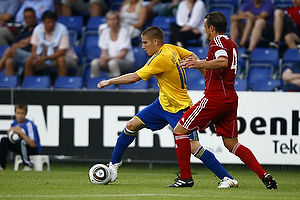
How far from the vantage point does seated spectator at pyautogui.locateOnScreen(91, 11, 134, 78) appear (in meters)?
11.3

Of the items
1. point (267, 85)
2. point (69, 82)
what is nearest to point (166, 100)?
point (267, 85)

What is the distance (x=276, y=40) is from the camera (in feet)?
37.4

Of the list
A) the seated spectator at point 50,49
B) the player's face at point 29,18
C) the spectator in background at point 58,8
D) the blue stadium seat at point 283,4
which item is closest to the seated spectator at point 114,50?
the seated spectator at point 50,49

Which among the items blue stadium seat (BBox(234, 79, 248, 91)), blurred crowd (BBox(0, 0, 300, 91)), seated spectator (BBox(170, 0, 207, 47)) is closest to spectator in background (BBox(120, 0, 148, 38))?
blurred crowd (BBox(0, 0, 300, 91))

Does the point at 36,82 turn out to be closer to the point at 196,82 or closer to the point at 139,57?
the point at 139,57

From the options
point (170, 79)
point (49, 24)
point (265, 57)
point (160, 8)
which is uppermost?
point (160, 8)

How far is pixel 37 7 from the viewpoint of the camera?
13.1 m

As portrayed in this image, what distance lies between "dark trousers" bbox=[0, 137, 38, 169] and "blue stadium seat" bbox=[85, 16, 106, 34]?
161 inches

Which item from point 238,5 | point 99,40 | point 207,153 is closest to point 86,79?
point 99,40

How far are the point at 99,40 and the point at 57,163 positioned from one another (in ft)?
9.23

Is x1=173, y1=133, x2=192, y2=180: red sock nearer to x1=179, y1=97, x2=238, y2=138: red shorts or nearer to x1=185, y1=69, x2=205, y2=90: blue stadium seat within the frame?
x1=179, y1=97, x2=238, y2=138: red shorts

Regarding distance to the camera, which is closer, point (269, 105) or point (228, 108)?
point (228, 108)

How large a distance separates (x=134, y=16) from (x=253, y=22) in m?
2.73

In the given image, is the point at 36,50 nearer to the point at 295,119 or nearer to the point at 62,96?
the point at 62,96
